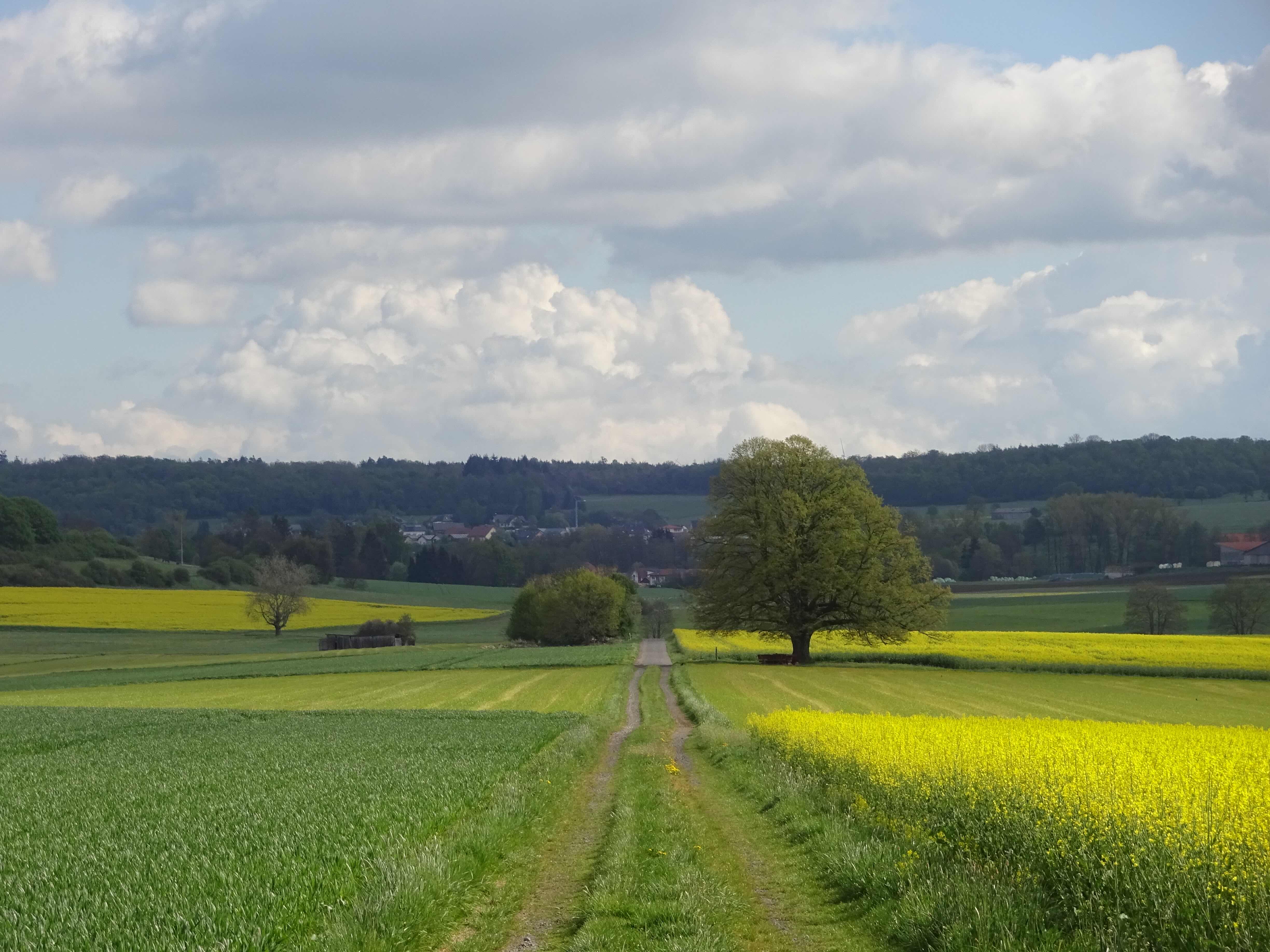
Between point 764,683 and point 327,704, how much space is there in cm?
1805

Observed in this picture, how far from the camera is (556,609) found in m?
103

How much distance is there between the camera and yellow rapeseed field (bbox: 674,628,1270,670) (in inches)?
2359

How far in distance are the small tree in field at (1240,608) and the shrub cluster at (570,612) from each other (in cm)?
4826

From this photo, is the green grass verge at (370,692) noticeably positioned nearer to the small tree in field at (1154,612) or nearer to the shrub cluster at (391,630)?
the shrub cluster at (391,630)

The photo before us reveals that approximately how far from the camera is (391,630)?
358 feet

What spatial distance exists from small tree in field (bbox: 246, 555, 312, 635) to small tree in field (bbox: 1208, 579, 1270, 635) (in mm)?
78217

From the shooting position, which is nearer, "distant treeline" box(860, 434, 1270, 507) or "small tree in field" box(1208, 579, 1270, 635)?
"small tree in field" box(1208, 579, 1270, 635)

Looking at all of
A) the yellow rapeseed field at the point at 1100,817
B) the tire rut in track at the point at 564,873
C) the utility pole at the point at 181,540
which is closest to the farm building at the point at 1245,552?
the yellow rapeseed field at the point at 1100,817

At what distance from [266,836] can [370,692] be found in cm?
3833

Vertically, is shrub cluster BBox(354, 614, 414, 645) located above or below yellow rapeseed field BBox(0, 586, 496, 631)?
below

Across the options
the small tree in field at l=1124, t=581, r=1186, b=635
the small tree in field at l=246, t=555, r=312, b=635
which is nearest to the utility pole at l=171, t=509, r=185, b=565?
the small tree in field at l=246, t=555, r=312, b=635

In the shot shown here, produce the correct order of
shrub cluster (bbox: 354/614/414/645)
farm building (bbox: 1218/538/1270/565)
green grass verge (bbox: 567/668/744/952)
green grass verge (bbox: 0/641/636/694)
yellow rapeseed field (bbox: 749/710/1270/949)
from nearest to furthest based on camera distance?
1. yellow rapeseed field (bbox: 749/710/1270/949)
2. green grass verge (bbox: 567/668/744/952)
3. green grass verge (bbox: 0/641/636/694)
4. shrub cluster (bbox: 354/614/414/645)
5. farm building (bbox: 1218/538/1270/565)

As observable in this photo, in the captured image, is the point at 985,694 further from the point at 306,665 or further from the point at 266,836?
the point at 306,665

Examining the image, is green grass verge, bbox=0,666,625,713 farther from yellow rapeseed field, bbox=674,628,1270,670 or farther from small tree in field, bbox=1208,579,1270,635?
small tree in field, bbox=1208,579,1270,635
